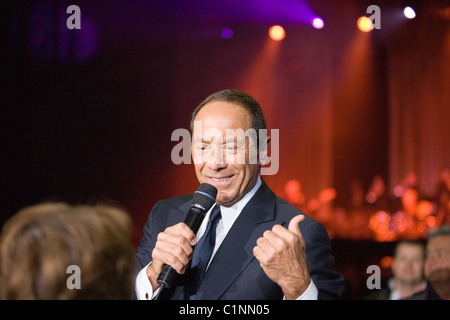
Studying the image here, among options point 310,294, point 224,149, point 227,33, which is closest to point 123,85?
point 227,33

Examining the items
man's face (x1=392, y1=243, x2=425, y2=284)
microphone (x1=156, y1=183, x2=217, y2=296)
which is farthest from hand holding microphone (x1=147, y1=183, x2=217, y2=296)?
man's face (x1=392, y1=243, x2=425, y2=284)

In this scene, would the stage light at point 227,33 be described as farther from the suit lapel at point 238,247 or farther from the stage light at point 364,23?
the suit lapel at point 238,247

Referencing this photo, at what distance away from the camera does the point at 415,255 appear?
321cm

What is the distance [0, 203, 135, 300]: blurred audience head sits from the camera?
2.62ft

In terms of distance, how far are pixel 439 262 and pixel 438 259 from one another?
3 cm

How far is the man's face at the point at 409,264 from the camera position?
315 cm

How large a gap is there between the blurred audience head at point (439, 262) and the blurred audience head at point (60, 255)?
255 centimetres

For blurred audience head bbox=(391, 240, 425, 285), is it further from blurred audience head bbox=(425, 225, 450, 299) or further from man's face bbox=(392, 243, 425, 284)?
blurred audience head bbox=(425, 225, 450, 299)

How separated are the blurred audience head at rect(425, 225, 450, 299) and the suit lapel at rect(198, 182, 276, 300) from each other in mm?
1802

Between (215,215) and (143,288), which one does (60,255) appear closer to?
(143,288)

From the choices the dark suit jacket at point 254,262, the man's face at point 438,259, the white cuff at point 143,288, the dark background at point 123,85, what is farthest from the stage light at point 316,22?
the white cuff at point 143,288

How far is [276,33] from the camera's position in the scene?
4742mm
